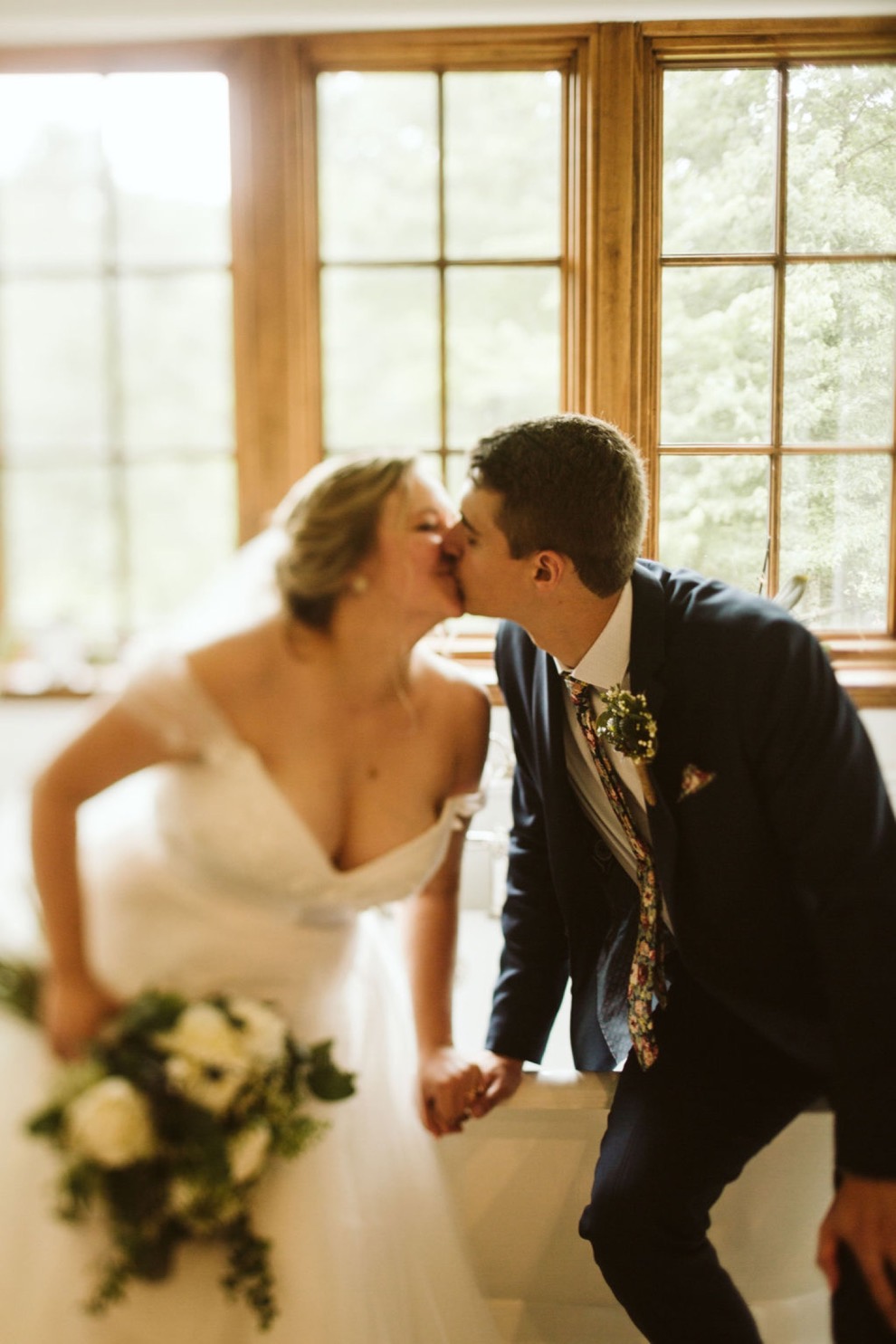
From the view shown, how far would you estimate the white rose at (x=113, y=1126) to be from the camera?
110 cm

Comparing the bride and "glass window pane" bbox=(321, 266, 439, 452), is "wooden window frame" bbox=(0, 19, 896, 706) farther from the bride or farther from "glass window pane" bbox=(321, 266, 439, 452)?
the bride

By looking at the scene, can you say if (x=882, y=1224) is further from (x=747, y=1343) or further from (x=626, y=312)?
(x=626, y=312)

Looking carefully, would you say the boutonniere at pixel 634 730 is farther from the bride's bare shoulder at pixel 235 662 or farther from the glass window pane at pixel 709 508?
the glass window pane at pixel 709 508

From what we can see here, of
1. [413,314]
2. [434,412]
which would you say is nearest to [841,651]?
[434,412]

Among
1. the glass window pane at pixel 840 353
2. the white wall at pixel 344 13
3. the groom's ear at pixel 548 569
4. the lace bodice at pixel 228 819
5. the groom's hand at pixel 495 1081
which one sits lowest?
the groom's hand at pixel 495 1081

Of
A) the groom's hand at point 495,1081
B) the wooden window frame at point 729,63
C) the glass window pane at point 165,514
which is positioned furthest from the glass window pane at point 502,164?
the groom's hand at point 495,1081

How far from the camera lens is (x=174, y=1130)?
3.70 ft

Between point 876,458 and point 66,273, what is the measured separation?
2211 mm

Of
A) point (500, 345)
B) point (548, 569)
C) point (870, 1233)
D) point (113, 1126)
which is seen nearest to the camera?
point (113, 1126)

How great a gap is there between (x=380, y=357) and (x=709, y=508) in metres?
1.00

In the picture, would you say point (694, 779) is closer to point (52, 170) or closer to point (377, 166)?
point (377, 166)

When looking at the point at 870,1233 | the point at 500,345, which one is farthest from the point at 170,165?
the point at 870,1233

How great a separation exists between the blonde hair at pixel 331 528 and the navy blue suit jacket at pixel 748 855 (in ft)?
1.43

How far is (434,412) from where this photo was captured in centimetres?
308
